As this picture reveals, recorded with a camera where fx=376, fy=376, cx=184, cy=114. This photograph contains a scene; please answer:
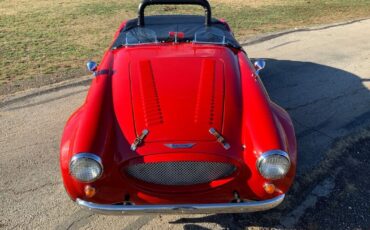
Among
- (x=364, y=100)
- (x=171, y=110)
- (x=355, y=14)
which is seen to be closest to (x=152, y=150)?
(x=171, y=110)

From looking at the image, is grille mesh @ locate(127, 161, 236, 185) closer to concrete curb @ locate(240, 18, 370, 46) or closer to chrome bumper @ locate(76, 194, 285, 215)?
chrome bumper @ locate(76, 194, 285, 215)

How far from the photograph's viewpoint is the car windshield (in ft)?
14.7

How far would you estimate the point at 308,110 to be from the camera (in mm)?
5629

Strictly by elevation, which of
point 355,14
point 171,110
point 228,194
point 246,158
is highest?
point 171,110

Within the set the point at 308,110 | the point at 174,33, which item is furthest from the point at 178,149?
the point at 308,110

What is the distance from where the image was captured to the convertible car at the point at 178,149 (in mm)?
2941

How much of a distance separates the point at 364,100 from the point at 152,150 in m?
4.43

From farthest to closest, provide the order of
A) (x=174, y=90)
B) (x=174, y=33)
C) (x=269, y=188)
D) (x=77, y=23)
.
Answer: (x=77, y=23)
(x=174, y=33)
(x=174, y=90)
(x=269, y=188)

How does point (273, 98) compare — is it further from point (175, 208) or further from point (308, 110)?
point (175, 208)

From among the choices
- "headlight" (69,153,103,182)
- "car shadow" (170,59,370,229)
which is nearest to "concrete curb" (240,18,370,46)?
"car shadow" (170,59,370,229)

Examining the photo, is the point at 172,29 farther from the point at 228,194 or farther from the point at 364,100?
the point at 364,100

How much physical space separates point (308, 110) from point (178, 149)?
3.30 m

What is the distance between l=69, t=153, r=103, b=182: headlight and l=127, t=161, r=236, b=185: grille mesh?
9.9 inches

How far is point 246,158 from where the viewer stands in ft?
9.87
